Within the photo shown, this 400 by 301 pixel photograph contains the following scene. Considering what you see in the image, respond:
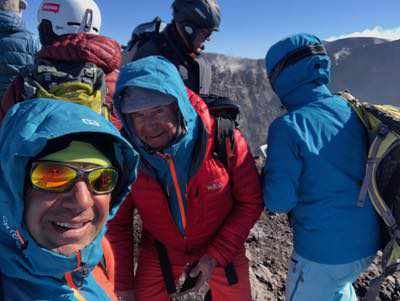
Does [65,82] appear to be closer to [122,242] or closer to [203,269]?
[122,242]

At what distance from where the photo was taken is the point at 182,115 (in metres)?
2.77

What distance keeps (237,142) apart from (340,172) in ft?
3.19

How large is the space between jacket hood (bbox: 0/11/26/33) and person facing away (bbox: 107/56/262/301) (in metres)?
2.89

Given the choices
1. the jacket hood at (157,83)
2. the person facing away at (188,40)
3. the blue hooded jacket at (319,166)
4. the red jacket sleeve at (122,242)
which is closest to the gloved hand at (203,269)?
the red jacket sleeve at (122,242)

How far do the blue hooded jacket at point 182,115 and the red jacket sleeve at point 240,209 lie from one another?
0.41 m

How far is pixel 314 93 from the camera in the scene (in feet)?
10.4

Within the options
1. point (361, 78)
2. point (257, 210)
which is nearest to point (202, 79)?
point (257, 210)

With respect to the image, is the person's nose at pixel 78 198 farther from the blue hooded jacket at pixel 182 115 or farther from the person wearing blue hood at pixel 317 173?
the person wearing blue hood at pixel 317 173

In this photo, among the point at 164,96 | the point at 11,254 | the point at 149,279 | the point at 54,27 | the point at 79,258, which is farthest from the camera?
the point at 54,27

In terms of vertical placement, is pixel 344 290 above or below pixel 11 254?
below

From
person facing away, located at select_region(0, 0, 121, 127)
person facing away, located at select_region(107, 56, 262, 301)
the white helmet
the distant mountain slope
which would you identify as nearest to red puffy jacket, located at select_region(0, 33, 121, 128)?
person facing away, located at select_region(0, 0, 121, 127)

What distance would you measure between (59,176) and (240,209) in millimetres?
1977

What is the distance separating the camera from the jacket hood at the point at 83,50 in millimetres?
3203

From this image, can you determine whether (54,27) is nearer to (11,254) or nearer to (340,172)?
(11,254)
